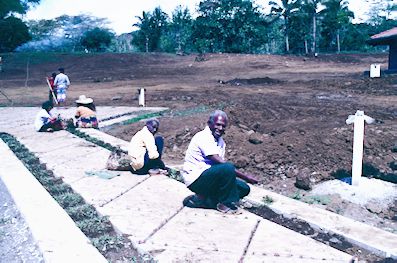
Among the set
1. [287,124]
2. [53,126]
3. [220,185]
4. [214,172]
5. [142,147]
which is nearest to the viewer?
[214,172]

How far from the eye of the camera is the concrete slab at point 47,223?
356 centimetres

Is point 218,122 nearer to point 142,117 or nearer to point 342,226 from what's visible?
point 342,226

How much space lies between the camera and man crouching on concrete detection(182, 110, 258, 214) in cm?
428

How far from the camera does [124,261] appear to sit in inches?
141

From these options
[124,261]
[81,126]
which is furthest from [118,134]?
[124,261]

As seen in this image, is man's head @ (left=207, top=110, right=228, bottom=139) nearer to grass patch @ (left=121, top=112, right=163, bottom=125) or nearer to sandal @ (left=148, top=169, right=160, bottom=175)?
sandal @ (left=148, top=169, right=160, bottom=175)

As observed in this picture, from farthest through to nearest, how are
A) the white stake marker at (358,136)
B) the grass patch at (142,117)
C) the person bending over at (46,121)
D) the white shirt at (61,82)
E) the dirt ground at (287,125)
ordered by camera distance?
the white shirt at (61,82)
the grass patch at (142,117)
the person bending over at (46,121)
the dirt ground at (287,125)
the white stake marker at (358,136)

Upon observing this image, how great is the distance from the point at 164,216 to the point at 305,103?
9.74m

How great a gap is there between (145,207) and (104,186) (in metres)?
1.06

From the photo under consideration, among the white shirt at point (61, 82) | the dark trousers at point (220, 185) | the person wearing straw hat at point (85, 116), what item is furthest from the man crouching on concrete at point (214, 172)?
the white shirt at point (61, 82)

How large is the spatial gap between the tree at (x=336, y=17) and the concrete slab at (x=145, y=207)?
4364cm

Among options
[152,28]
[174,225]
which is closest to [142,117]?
[174,225]

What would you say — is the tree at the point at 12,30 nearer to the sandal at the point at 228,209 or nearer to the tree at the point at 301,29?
the tree at the point at 301,29

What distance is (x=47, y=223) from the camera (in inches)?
166
